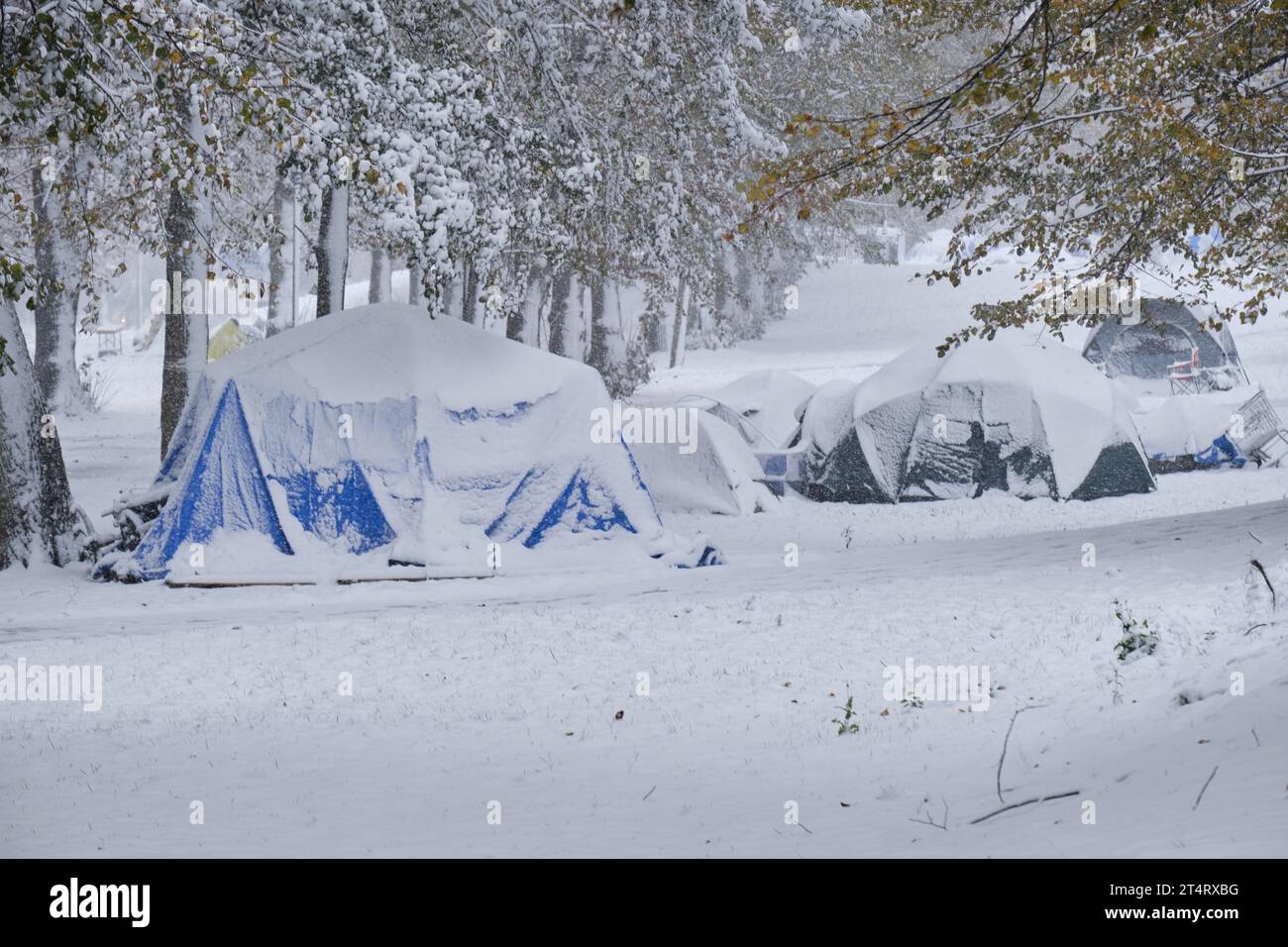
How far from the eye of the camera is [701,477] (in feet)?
55.3

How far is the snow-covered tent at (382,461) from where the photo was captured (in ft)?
40.4

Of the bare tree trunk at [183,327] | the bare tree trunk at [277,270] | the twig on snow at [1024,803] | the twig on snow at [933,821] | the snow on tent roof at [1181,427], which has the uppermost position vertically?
the bare tree trunk at [277,270]

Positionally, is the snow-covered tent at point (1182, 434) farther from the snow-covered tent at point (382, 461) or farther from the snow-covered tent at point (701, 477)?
the snow-covered tent at point (382, 461)

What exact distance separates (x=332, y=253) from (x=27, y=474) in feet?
19.3

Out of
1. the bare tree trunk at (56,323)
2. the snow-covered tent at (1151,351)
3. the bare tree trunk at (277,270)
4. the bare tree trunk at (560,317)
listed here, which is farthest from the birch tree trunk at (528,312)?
the snow-covered tent at (1151,351)

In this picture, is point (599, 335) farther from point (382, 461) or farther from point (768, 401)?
point (382, 461)

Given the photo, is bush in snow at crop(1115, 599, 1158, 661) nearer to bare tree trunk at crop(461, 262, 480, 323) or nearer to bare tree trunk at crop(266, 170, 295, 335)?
bare tree trunk at crop(461, 262, 480, 323)

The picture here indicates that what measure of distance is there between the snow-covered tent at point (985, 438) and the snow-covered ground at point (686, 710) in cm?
435

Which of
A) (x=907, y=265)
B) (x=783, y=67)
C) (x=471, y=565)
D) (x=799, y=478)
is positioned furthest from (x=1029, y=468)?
(x=907, y=265)

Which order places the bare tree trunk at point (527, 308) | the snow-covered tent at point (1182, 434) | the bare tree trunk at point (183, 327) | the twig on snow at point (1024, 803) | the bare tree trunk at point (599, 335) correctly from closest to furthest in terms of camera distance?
1. the twig on snow at point (1024, 803)
2. the bare tree trunk at point (183, 327)
3. the snow-covered tent at point (1182, 434)
4. the bare tree trunk at point (527, 308)
5. the bare tree trunk at point (599, 335)

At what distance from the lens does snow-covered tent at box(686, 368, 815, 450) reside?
63.8 feet

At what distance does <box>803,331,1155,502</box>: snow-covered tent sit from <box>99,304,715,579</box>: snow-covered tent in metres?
5.32

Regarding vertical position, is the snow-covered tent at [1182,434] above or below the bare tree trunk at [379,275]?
below

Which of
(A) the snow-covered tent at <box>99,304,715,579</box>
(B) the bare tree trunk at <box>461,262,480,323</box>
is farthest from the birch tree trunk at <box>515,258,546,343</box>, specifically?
(A) the snow-covered tent at <box>99,304,715,579</box>
